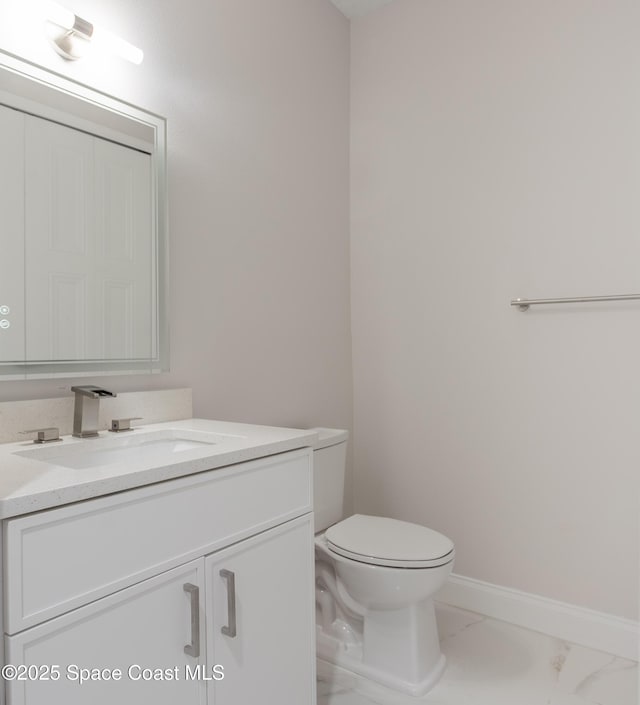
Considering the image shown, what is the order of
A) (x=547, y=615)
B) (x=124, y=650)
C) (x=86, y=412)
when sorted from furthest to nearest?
(x=547, y=615) < (x=86, y=412) < (x=124, y=650)

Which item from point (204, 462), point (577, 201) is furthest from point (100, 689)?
point (577, 201)

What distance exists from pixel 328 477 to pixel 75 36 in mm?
1556

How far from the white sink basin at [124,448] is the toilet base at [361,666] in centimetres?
95

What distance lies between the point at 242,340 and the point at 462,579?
4.41ft

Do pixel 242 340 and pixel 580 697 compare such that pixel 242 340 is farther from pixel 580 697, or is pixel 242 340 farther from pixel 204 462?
pixel 580 697

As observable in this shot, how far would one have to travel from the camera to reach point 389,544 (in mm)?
1682

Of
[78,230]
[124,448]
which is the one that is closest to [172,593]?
[124,448]

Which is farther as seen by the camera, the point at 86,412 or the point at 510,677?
the point at 510,677

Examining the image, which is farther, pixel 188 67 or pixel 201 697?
pixel 188 67

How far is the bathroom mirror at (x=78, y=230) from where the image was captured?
4.19 feet

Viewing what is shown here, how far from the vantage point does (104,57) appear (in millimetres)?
1478

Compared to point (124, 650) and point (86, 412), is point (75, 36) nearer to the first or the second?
point (86, 412)

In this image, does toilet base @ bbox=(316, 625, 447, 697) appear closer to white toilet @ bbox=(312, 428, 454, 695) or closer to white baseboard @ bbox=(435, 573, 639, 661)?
white toilet @ bbox=(312, 428, 454, 695)

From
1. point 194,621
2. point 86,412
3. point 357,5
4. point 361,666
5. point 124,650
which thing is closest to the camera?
point 124,650
